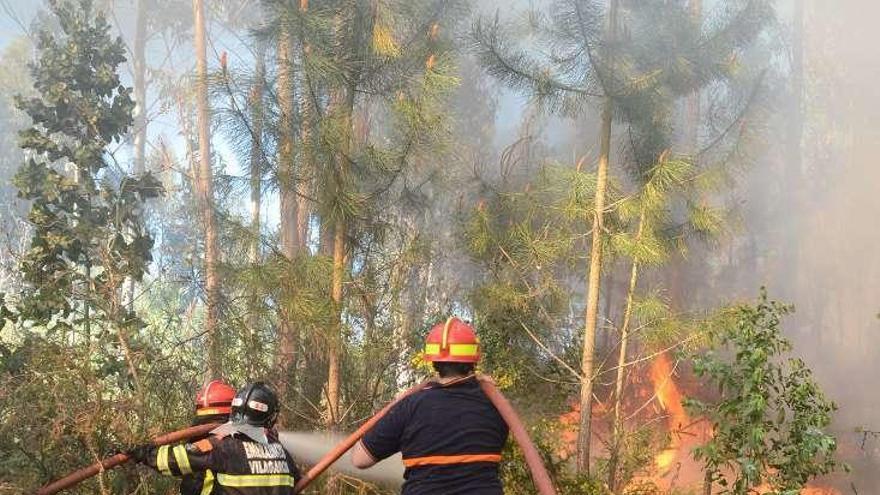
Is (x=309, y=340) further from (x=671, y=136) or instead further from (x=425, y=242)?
(x=671, y=136)

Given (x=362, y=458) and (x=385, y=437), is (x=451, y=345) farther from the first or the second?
(x=362, y=458)

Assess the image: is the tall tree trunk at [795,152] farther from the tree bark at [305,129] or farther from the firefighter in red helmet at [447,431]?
→ the firefighter in red helmet at [447,431]

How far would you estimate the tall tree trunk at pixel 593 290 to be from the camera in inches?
379

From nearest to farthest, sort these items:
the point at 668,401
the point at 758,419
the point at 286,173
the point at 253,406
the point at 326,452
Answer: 1. the point at 253,406
2. the point at 758,419
3. the point at 326,452
4. the point at 286,173
5. the point at 668,401

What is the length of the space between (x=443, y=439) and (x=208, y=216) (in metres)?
11.3

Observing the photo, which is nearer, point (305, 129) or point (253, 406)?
point (253, 406)

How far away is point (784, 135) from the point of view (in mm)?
28500

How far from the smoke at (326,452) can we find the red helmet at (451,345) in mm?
3726

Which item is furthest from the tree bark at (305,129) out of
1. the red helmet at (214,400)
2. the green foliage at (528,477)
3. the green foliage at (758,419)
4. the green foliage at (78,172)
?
the green foliage at (758,419)

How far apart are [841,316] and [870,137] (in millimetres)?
6072

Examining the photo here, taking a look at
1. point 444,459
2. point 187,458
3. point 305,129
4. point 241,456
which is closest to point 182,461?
point 187,458

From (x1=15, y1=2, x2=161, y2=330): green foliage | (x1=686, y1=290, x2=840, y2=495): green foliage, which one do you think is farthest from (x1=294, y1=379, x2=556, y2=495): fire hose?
(x1=15, y1=2, x2=161, y2=330): green foliage

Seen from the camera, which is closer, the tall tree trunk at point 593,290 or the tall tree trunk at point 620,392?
the tall tree trunk at point 593,290

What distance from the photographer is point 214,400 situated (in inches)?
198
